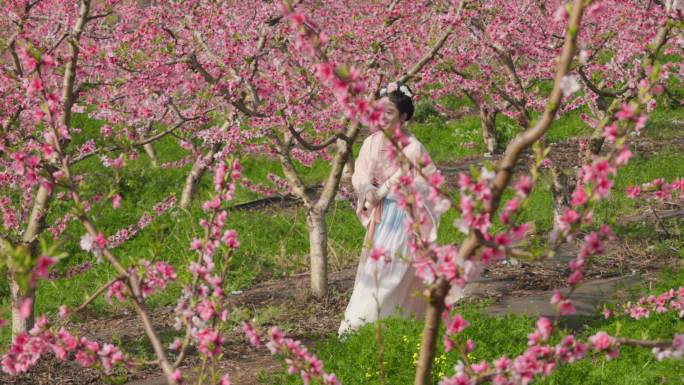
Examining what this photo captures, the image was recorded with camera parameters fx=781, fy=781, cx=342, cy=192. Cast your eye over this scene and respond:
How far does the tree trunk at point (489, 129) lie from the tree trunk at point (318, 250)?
8512 millimetres

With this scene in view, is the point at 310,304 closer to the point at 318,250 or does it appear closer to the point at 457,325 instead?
the point at 318,250

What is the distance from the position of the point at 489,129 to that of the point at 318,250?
8.72m

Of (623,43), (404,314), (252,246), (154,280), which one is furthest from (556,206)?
(154,280)

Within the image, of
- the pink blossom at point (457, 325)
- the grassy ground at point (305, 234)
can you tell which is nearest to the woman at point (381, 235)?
the grassy ground at point (305, 234)

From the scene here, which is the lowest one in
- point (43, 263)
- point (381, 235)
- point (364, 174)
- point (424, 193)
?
point (43, 263)

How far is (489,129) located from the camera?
1581cm

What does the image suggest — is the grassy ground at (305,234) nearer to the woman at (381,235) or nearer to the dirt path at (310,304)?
the dirt path at (310,304)

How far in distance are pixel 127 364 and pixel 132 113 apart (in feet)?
19.7

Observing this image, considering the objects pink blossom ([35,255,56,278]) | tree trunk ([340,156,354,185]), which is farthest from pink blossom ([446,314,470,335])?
tree trunk ([340,156,354,185])

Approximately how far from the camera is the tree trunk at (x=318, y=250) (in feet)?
25.6

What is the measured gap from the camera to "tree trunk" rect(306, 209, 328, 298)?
7801 mm

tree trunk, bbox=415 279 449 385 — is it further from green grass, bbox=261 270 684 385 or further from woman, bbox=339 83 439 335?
woman, bbox=339 83 439 335

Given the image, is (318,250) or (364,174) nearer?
(364,174)

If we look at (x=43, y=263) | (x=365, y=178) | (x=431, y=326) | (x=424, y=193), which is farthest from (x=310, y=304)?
(x=43, y=263)
